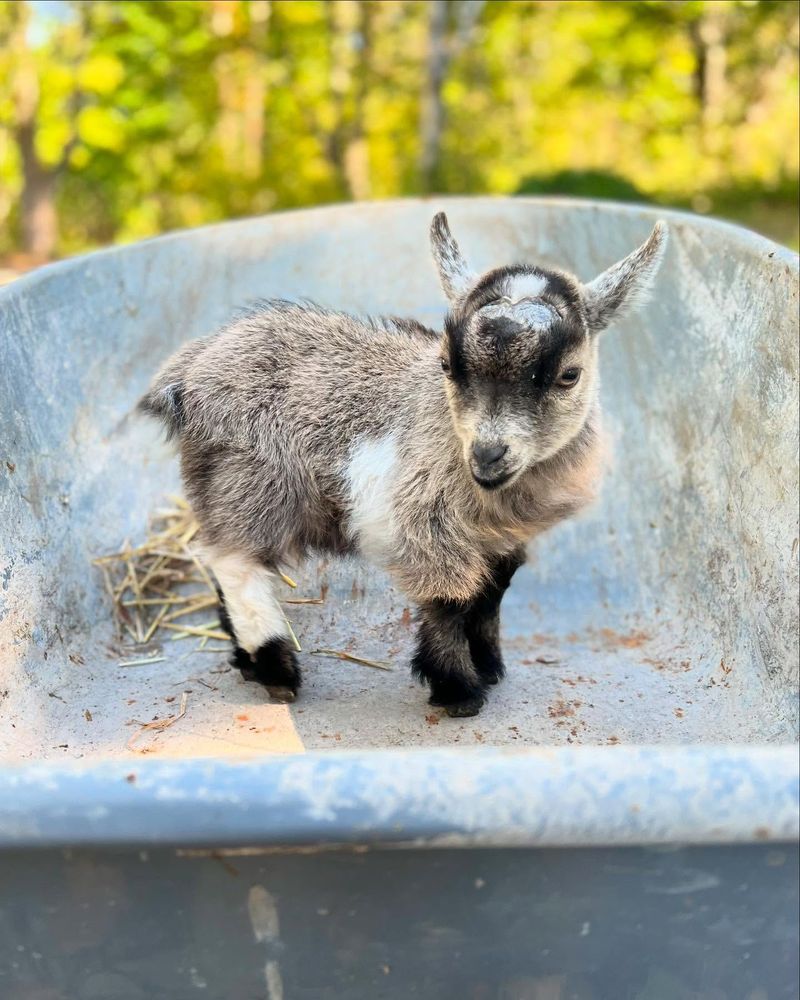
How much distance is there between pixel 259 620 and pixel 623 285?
46.8 inches

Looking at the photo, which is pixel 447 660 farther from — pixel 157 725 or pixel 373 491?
pixel 157 725

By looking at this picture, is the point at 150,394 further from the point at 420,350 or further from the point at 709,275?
the point at 709,275

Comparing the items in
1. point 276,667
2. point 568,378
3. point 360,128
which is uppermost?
point 360,128

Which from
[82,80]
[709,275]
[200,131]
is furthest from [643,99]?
[709,275]

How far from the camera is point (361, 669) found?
3.14 m

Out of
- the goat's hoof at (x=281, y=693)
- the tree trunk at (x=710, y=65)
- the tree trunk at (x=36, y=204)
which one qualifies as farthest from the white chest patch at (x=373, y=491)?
the tree trunk at (x=710, y=65)

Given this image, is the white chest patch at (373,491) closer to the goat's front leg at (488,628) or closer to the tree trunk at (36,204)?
the goat's front leg at (488,628)

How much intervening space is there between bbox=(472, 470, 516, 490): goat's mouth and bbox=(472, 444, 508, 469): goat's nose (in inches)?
1.6

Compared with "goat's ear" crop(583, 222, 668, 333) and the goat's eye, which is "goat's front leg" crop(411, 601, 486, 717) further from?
"goat's ear" crop(583, 222, 668, 333)

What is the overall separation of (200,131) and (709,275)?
6.93m

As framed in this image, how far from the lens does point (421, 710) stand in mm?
2898

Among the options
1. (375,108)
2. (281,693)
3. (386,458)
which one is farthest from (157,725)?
(375,108)

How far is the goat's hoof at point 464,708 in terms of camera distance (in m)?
2.84

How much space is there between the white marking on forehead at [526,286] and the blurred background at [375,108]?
5385 millimetres
